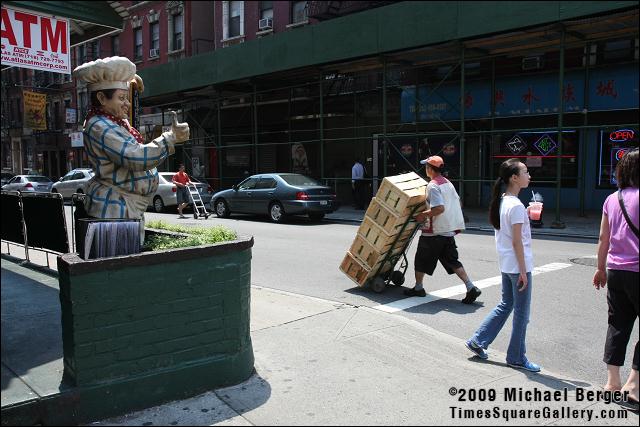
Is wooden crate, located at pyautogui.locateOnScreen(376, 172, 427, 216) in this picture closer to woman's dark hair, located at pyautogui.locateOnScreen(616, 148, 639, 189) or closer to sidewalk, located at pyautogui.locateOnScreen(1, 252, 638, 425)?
sidewalk, located at pyautogui.locateOnScreen(1, 252, 638, 425)

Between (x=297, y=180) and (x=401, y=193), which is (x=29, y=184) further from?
(x=401, y=193)

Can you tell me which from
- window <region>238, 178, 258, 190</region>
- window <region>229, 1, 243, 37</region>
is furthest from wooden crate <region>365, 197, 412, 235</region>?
window <region>229, 1, 243, 37</region>

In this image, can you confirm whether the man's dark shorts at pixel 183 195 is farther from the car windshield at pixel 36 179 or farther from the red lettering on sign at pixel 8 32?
the car windshield at pixel 36 179

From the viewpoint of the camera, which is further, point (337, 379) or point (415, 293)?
point (415, 293)

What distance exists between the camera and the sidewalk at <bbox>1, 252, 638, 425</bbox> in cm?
347

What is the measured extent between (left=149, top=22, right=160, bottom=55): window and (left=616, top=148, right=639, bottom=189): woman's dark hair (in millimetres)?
30552

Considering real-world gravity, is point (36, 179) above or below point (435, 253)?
above

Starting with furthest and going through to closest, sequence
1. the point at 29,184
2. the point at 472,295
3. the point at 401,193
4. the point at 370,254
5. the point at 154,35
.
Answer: the point at 154,35 < the point at 29,184 < the point at 370,254 < the point at 472,295 < the point at 401,193

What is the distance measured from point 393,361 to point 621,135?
45.7 feet

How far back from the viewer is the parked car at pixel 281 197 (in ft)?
51.1

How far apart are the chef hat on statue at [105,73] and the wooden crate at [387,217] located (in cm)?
343

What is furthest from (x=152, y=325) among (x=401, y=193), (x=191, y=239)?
(x=401, y=193)

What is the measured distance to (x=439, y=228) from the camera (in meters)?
6.70

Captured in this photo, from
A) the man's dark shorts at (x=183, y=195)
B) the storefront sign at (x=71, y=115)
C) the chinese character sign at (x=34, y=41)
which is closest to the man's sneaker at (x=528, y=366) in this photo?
the chinese character sign at (x=34, y=41)
